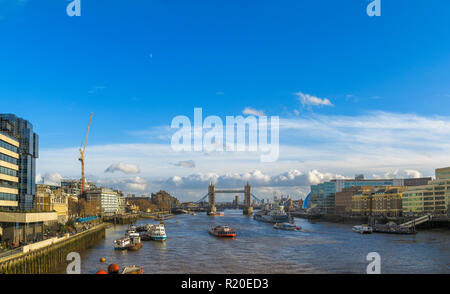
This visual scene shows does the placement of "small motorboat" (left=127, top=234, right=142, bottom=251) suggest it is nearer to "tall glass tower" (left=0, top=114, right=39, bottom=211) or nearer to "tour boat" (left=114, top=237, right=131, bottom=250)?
"tour boat" (left=114, top=237, right=131, bottom=250)

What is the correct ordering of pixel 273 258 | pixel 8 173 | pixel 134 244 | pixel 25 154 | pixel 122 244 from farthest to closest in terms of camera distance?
1. pixel 25 154
2. pixel 134 244
3. pixel 8 173
4. pixel 122 244
5. pixel 273 258

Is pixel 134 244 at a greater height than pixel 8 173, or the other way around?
pixel 8 173

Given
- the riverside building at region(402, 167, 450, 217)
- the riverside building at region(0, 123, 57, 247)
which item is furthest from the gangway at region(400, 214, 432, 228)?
the riverside building at region(0, 123, 57, 247)

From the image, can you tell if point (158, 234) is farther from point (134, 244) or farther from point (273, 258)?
point (273, 258)

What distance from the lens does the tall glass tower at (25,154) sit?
71000 millimetres

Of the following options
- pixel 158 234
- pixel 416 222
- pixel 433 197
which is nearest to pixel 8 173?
pixel 158 234

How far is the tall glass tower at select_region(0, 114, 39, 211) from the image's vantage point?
7100 cm

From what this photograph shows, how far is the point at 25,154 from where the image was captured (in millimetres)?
74625

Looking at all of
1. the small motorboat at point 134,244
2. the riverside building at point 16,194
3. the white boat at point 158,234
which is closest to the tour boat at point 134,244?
the small motorboat at point 134,244

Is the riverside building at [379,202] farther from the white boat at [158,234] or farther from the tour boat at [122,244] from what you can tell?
the tour boat at [122,244]

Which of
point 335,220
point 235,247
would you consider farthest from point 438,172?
point 235,247
